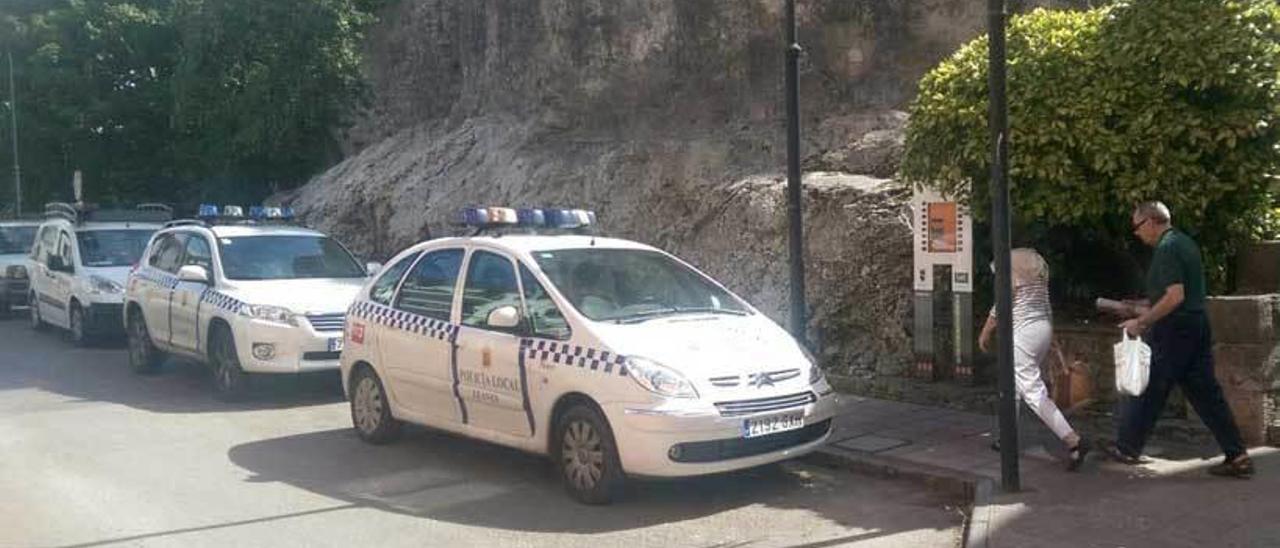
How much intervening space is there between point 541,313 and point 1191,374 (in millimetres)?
3962

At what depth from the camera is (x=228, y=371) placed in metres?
11.4

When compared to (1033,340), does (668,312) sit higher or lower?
higher

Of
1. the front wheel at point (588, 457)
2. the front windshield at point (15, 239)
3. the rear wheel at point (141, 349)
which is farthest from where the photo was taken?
the front windshield at point (15, 239)

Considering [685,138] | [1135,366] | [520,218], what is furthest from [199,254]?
[1135,366]

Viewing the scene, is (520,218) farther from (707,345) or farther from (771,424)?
(771,424)

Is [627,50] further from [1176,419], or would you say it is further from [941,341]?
[1176,419]

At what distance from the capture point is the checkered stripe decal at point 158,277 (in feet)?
41.4

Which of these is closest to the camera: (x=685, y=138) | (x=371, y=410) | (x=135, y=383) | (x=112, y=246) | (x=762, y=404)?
(x=762, y=404)

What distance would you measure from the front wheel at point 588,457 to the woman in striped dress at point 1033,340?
8.35 ft

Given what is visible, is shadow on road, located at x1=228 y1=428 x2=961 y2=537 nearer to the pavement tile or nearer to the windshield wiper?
the pavement tile

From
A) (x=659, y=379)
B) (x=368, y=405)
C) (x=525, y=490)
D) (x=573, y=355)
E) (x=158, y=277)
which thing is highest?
(x=158, y=277)

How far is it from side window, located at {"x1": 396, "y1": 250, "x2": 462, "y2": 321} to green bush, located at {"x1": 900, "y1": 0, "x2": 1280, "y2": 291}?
3637 millimetres

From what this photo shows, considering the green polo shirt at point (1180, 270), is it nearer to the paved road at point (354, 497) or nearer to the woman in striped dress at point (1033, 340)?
the woman in striped dress at point (1033, 340)

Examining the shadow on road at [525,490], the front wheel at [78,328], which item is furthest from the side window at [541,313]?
the front wheel at [78,328]
